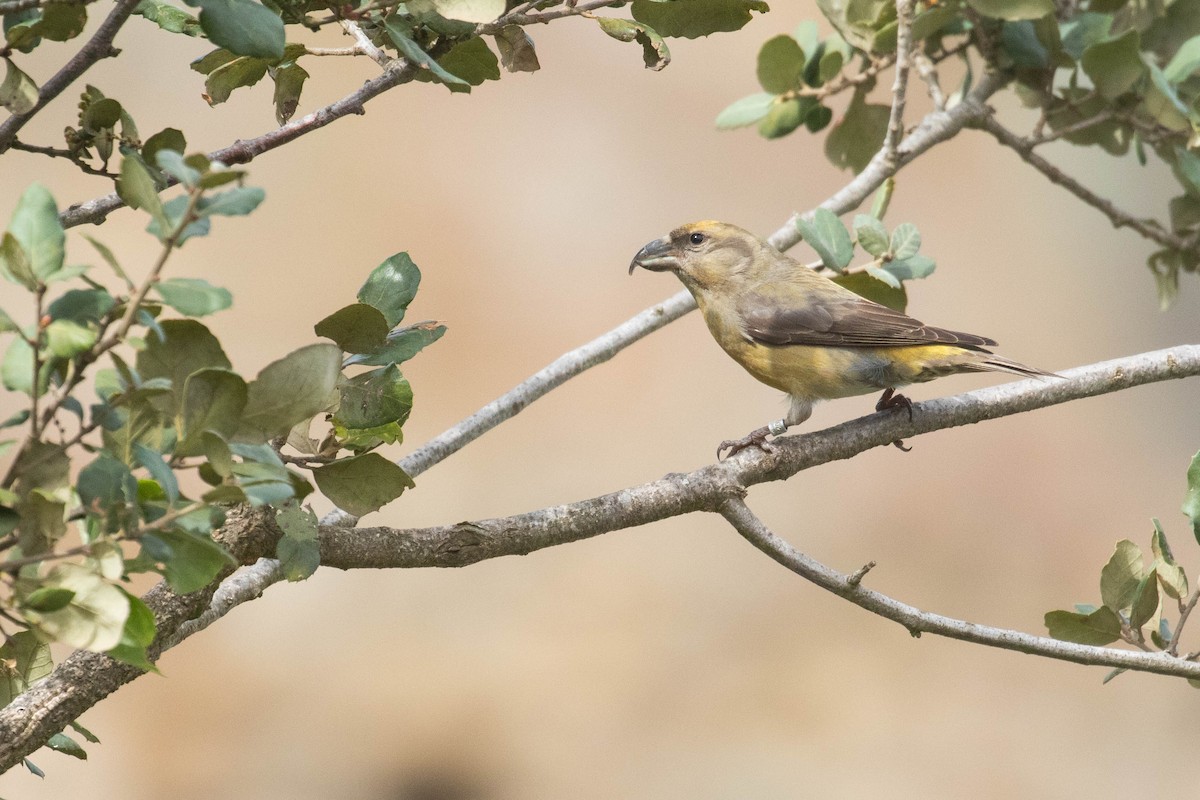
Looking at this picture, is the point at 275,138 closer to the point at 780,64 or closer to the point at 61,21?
the point at 61,21

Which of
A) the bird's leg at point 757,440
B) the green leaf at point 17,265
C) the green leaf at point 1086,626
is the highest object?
the bird's leg at point 757,440

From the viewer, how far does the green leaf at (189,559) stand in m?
1.40

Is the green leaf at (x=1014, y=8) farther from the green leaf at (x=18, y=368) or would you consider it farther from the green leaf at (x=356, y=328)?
the green leaf at (x=18, y=368)

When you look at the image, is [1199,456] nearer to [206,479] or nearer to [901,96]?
[901,96]

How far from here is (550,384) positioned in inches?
121

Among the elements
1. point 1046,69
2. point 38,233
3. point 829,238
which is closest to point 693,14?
point 829,238

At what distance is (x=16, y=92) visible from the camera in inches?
77.4

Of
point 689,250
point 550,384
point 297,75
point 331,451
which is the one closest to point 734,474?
point 550,384

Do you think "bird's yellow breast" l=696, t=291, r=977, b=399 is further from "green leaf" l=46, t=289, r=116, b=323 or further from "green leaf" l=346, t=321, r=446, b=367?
"green leaf" l=46, t=289, r=116, b=323

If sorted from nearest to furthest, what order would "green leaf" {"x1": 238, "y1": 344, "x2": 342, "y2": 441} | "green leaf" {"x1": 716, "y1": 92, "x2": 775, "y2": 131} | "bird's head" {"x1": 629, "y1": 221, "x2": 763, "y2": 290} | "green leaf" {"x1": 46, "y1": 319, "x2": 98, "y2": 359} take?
"green leaf" {"x1": 46, "y1": 319, "x2": 98, "y2": 359}
"green leaf" {"x1": 238, "y1": 344, "x2": 342, "y2": 441}
"green leaf" {"x1": 716, "y1": 92, "x2": 775, "y2": 131}
"bird's head" {"x1": 629, "y1": 221, "x2": 763, "y2": 290}

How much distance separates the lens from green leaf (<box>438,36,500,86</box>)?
2361 mm

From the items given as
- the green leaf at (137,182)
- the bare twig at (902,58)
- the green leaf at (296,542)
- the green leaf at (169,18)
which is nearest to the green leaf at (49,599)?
the green leaf at (137,182)

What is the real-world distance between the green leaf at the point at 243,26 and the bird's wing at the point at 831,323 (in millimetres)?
2628

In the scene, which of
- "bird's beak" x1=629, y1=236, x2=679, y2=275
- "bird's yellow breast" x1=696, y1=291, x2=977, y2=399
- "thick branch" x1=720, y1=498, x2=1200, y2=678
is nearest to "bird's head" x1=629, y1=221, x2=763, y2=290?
"bird's beak" x1=629, y1=236, x2=679, y2=275
